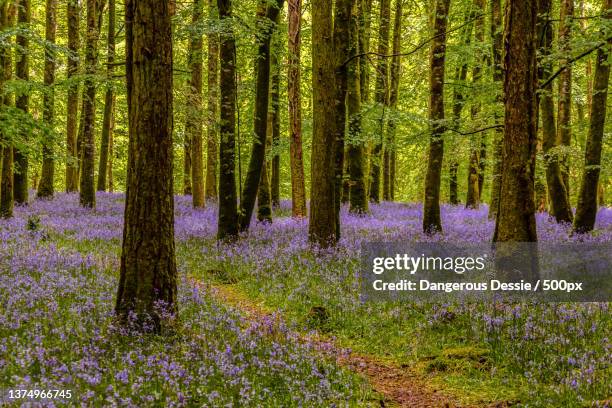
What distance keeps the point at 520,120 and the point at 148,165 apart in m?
5.46

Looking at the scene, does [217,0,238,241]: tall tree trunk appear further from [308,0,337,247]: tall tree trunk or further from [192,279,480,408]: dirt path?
[192,279,480,408]: dirt path

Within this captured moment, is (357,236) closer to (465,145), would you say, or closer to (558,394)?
(465,145)

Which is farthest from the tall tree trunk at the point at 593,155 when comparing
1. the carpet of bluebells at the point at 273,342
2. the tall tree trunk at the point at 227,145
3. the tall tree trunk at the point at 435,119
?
the tall tree trunk at the point at 227,145

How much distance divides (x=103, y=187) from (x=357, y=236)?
19.3 metres

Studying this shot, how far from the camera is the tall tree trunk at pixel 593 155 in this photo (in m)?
12.3

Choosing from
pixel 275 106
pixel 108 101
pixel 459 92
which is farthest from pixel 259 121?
pixel 108 101

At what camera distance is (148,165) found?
6.01 m

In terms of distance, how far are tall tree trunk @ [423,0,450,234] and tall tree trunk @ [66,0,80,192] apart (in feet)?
32.1

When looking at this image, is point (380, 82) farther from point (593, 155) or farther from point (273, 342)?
point (273, 342)

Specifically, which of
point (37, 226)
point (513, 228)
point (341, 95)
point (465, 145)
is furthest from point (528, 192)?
point (37, 226)

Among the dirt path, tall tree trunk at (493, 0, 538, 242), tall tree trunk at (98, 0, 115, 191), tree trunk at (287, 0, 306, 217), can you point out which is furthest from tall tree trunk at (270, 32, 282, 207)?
the dirt path

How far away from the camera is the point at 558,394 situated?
15.4ft

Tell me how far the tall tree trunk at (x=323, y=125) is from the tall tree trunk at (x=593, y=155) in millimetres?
6494

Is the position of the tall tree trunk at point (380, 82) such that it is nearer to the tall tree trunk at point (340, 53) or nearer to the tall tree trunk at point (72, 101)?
the tall tree trunk at point (340, 53)
